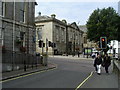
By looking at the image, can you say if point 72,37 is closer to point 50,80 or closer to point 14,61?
point 14,61

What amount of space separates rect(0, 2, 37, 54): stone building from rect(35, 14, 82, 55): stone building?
94.7ft

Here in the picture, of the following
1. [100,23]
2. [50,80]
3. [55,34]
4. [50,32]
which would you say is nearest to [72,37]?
[55,34]

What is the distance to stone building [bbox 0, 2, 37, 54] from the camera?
22.5 metres

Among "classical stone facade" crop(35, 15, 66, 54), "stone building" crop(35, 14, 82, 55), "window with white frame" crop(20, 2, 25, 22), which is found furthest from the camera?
"stone building" crop(35, 14, 82, 55)

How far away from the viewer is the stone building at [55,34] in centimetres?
6316

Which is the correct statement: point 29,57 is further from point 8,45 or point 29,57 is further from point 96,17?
point 96,17

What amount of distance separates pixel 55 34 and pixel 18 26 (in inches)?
1577

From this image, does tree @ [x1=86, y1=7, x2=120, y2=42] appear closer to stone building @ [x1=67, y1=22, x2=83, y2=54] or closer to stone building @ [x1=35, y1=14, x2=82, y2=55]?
stone building @ [x1=35, y1=14, x2=82, y2=55]

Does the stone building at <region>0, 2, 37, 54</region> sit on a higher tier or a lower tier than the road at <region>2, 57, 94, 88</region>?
higher

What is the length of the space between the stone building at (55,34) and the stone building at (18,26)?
2888cm

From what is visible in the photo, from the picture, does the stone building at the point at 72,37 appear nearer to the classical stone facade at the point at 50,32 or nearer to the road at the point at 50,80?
the classical stone facade at the point at 50,32

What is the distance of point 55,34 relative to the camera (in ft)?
213

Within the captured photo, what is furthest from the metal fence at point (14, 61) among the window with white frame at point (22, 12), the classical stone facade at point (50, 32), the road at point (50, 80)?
the classical stone facade at point (50, 32)

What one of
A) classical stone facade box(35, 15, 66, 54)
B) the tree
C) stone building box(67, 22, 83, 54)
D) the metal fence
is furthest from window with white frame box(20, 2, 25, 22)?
stone building box(67, 22, 83, 54)
